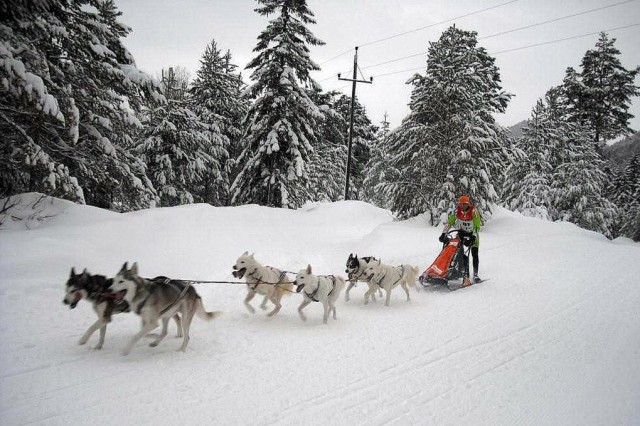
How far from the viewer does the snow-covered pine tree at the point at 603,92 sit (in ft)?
86.6

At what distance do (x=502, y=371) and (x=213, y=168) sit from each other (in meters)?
19.9

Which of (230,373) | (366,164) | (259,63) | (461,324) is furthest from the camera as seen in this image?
(366,164)

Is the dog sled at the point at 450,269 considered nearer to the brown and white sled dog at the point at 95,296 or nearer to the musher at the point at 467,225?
the musher at the point at 467,225

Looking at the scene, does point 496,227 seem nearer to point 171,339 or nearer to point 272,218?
point 272,218

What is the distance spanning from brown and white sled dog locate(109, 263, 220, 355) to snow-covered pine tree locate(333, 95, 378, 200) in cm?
2926

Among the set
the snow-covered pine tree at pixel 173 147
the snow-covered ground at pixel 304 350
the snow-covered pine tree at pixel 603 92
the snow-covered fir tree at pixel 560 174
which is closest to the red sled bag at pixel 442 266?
the snow-covered ground at pixel 304 350

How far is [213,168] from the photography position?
21.7m

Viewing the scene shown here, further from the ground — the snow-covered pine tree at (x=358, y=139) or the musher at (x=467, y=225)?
the snow-covered pine tree at (x=358, y=139)

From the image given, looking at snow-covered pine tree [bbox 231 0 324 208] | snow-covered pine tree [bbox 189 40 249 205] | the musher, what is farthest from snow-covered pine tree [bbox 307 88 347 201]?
the musher

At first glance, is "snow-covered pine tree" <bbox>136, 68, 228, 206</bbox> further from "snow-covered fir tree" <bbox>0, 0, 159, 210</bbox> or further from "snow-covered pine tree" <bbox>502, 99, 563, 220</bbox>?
"snow-covered pine tree" <bbox>502, 99, 563, 220</bbox>

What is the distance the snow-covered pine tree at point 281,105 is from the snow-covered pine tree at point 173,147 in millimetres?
3893

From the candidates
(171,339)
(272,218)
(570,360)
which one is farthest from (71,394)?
(272,218)

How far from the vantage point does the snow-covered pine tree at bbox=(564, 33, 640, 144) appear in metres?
26.4

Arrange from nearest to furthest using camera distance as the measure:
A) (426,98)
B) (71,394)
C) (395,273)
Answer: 1. (71,394)
2. (395,273)
3. (426,98)
